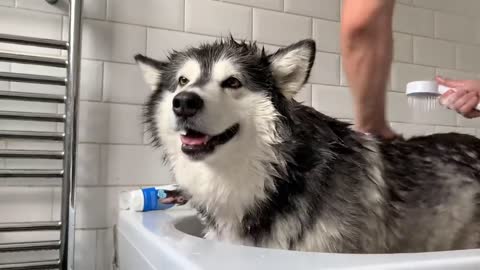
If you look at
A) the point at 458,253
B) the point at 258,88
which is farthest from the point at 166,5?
the point at 458,253

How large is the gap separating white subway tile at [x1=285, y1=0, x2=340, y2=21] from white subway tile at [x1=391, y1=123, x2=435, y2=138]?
48 centimetres

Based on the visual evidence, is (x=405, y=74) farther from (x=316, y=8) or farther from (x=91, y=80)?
(x=91, y=80)

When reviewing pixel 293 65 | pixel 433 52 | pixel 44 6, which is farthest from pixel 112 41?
pixel 433 52

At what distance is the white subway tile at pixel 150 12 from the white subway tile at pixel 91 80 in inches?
5.8

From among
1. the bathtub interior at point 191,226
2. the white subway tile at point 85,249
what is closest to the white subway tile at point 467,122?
the bathtub interior at point 191,226

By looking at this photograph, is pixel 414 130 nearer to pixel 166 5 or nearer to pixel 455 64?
pixel 455 64

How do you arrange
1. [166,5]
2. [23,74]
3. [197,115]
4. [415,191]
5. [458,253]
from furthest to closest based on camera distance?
[166,5], [23,74], [415,191], [197,115], [458,253]

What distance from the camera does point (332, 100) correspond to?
1.64 meters

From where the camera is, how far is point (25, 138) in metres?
1.20

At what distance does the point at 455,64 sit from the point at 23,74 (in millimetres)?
1608

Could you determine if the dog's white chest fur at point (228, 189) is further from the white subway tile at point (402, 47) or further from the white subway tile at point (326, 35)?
the white subway tile at point (402, 47)

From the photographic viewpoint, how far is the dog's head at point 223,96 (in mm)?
792

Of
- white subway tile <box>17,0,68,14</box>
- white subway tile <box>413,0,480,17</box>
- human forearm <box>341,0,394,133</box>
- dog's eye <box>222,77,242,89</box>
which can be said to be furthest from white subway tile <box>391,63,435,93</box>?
white subway tile <box>17,0,68,14</box>

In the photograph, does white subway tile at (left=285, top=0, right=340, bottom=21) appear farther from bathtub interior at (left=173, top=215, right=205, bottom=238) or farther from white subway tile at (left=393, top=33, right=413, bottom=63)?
bathtub interior at (left=173, top=215, right=205, bottom=238)
